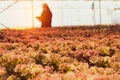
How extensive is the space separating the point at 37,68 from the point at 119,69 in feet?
4.80

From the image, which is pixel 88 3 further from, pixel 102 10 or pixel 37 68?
pixel 37 68

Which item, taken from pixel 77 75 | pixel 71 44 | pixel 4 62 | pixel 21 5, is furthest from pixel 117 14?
pixel 77 75

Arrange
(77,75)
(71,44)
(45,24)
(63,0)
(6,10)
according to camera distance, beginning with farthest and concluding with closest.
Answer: (63,0)
(6,10)
(45,24)
(71,44)
(77,75)

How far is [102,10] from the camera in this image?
1566 inches

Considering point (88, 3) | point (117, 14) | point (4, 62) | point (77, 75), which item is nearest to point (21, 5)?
point (88, 3)

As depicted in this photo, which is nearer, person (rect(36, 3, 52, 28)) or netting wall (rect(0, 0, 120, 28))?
person (rect(36, 3, 52, 28))

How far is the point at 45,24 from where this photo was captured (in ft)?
105

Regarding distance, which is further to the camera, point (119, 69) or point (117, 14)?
point (117, 14)

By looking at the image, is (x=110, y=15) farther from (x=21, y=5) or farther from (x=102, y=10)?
(x=21, y=5)

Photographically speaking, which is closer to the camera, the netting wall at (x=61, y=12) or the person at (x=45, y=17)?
the person at (x=45, y=17)

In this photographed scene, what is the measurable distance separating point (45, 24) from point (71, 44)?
1896 cm

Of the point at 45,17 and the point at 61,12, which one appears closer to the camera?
the point at 45,17

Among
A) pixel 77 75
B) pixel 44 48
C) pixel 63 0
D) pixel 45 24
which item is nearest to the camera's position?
pixel 77 75

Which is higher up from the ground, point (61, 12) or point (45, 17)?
point (61, 12)
